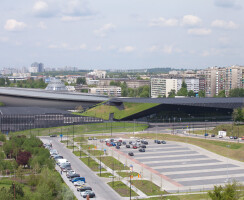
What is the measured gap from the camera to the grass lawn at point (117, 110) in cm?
8050

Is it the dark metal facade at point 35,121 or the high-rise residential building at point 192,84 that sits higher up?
the high-rise residential building at point 192,84

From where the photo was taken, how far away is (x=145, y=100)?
8288cm

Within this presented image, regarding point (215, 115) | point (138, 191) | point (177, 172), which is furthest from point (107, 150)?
point (215, 115)

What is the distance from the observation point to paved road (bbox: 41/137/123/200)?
106 feet

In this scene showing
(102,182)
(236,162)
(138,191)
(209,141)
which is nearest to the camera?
(138,191)

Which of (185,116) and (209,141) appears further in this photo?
(185,116)

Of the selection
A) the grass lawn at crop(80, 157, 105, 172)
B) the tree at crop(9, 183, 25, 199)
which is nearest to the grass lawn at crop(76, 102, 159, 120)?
the grass lawn at crop(80, 157, 105, 172)

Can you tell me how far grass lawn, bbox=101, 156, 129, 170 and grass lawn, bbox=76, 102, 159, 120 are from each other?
3375 cm

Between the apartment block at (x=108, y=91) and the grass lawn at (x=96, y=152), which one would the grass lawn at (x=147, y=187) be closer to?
the grass lawn at (x=96, y=152)

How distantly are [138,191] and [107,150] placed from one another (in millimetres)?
18750

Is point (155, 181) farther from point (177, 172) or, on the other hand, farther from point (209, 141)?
point (209, 141)

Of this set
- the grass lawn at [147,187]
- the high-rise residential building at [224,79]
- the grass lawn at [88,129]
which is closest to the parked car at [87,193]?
the grass lawn at [147,187]

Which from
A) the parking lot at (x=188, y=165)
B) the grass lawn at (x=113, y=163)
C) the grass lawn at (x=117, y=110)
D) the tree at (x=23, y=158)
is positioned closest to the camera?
the parking lot at (x=188, y=165)

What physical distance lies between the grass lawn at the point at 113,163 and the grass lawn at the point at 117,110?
111ft
